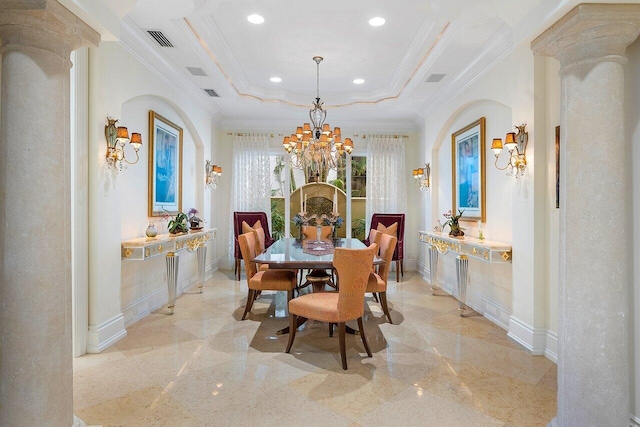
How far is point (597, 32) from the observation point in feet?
5.70

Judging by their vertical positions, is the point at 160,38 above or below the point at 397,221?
above

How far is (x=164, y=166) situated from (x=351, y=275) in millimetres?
3106

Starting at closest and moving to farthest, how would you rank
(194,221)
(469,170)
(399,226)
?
(469,170) < (194,221) < (399,226)

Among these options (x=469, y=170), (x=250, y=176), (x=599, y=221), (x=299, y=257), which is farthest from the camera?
(x=250, y=176)

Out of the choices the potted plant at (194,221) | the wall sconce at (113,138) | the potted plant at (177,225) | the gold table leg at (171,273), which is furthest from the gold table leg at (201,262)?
the wall sconce at (113,138)

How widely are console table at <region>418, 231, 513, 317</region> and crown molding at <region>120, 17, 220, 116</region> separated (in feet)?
12.9

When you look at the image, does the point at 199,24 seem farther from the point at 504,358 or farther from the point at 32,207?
the point at 504,358

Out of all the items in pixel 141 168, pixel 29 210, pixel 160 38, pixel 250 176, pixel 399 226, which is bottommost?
pixel 399 226

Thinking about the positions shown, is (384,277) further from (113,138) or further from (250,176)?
(250,176)

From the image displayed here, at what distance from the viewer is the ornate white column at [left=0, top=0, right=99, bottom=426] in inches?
64.8

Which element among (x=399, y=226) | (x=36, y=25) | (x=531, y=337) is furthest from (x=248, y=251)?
(x=399, y=226)

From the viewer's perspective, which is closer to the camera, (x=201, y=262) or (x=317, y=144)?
(x=317, y=144)

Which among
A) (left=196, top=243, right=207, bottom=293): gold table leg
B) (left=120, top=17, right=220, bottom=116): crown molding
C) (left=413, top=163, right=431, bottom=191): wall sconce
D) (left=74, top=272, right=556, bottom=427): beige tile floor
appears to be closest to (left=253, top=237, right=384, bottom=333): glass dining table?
(left=74, top=272, right=556, bottom=427): beige tile floor

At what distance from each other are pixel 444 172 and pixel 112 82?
15.1 feet
